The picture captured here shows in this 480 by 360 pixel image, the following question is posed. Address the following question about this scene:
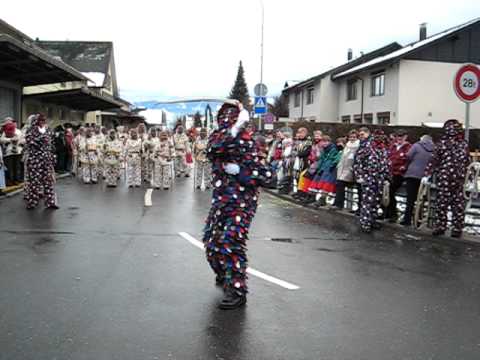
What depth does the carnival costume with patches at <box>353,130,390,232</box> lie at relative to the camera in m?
10.5

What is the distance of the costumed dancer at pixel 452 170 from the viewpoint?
9.72 m

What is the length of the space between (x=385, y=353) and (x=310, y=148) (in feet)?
34.9

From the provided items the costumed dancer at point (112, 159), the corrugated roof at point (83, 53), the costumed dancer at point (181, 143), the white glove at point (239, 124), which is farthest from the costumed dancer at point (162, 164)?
the corrugated roof at point (83, 53)

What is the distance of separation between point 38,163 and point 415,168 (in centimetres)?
753

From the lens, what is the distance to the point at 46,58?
1650 cm

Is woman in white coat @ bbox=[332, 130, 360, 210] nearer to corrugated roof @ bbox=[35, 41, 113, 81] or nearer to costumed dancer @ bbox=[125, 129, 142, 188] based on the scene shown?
costumed dancer @ bbox=[125, 129, 142, 188]

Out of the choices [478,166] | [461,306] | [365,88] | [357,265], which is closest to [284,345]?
[461,306]

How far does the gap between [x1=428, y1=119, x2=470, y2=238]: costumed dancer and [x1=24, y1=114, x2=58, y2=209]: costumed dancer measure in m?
7.56

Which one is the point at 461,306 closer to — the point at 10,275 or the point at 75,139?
the point at 10,275

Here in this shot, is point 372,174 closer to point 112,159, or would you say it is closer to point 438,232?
point 438,232

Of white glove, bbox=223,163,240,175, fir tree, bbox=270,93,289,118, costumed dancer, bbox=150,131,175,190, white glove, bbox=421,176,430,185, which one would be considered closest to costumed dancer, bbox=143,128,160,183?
costumed dancer, bbox=150,131,175,190

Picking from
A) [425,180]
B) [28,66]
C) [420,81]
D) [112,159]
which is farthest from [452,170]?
[420,81]

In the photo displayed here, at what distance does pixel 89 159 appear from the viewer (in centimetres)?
1938

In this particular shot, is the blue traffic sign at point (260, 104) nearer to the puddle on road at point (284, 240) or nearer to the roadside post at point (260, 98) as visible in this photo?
the roadside post at point (260, 98)
